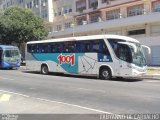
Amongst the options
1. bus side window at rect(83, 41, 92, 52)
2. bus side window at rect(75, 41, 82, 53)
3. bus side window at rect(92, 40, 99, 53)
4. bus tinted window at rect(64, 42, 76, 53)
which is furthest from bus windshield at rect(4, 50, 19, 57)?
bus side window at rect(92, 40, 99, 53)

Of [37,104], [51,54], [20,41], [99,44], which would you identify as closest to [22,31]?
[20,41]

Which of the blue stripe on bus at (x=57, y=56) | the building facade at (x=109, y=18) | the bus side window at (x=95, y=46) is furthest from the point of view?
the building facade at (x=109, y=18)

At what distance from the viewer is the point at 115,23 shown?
48125 mm

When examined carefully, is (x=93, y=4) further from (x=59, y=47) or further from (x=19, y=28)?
(x=59, y=47)

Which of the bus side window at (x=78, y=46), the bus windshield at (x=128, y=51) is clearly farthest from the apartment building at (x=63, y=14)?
the bus windshield at (x=128, y=51)

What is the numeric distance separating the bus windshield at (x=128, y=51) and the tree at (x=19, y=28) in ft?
93.4

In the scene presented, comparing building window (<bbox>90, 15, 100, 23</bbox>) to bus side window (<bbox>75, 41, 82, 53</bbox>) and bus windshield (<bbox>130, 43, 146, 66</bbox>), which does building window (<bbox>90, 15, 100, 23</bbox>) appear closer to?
bus side window (<bbox>75, 41, 82, 53</bbox>)

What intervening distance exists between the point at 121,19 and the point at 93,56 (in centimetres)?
2226

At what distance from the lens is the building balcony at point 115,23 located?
43.1m

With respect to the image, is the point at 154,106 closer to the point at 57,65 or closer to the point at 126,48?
the point at 126,48

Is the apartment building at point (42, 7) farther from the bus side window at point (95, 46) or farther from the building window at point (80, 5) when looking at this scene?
the bus side window at point (95, 46)

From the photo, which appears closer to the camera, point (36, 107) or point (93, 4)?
point (36, 107)

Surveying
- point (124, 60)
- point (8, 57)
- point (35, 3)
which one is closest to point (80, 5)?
point (35, 3)

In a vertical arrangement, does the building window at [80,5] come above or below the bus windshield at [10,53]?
above
